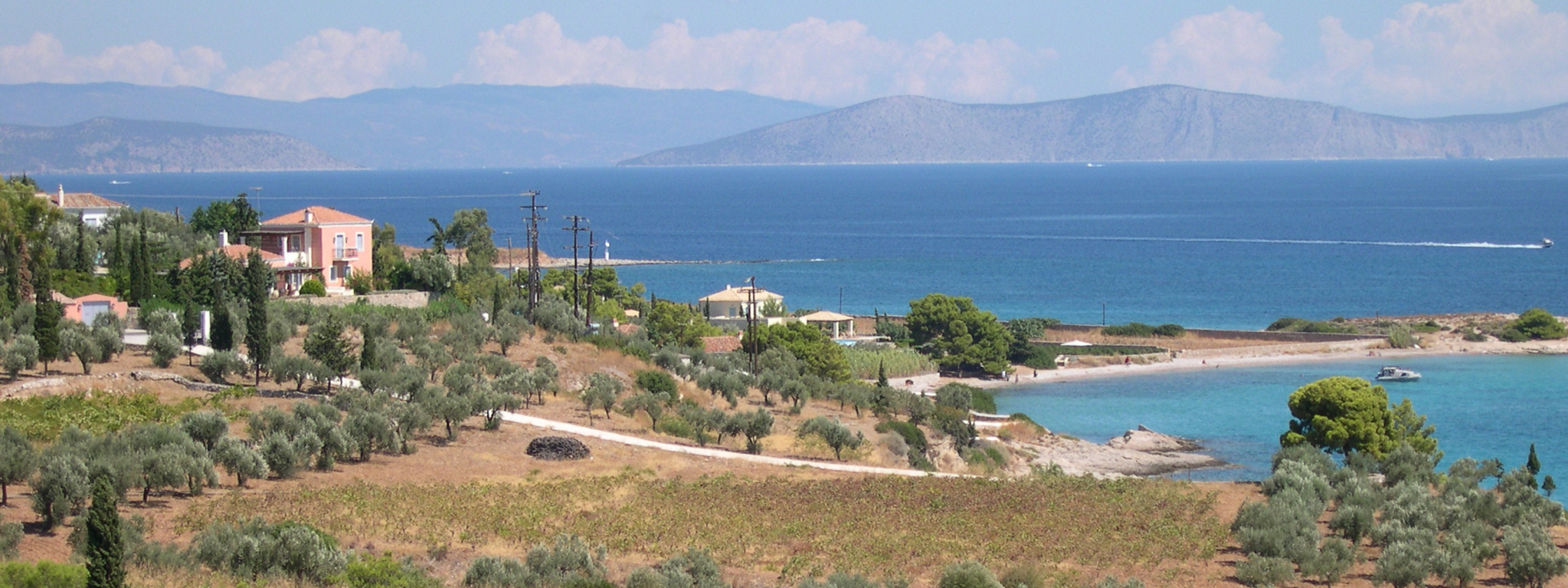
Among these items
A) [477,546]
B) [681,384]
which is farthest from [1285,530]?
[681,384]

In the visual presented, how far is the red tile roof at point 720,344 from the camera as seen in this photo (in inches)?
2311

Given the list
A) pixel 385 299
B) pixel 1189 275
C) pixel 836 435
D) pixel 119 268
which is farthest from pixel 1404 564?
pixel 1189 275

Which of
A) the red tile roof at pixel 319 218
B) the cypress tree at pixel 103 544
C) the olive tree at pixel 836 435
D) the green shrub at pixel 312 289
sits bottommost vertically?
the olive tree at pixel 836 435

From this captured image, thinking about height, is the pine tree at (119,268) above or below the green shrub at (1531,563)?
above

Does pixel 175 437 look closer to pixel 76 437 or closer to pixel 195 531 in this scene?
pixel 76 437

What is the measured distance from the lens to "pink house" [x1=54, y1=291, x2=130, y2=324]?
41562 mm

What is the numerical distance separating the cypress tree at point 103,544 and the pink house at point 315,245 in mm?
41004

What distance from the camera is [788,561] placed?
20281 millimetres

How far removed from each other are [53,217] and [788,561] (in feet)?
100

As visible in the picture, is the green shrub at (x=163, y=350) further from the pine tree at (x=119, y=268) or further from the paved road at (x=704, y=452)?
the pine tree at (x=119, y=268)

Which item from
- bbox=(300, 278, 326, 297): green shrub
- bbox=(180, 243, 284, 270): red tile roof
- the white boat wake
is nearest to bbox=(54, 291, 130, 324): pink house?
bbox=(180, 243, 284, 270): red tile roof

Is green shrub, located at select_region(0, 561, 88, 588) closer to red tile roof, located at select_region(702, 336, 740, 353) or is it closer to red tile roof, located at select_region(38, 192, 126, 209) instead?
red tile roof, located at select_region(702, 336, 740, 353)

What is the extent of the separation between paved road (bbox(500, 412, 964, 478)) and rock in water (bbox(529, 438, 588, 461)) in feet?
7.16

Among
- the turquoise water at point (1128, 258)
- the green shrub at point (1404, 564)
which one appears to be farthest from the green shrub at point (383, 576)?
the turquoise water at point (1128, 258)
